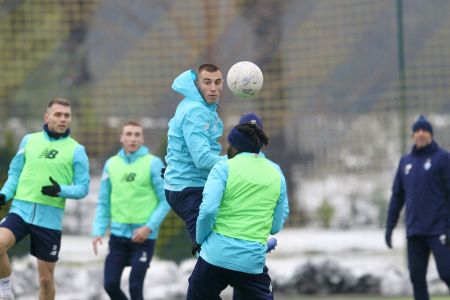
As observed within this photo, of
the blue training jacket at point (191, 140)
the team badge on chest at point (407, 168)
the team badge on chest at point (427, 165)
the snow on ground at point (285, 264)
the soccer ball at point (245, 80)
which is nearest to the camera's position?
the blue training jacket at point (191, 140)

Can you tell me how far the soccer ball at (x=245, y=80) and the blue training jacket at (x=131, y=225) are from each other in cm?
249

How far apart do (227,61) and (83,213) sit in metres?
2.60

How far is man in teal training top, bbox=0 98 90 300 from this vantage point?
981 cm

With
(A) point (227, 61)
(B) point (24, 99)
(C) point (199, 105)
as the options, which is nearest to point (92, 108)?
(B) point (24, 99)

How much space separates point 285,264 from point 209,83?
20.9ft

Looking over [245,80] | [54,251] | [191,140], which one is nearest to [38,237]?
[54,251]

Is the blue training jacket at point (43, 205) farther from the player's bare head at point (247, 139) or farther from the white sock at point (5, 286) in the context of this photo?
the player's bare head at point (247, 139)

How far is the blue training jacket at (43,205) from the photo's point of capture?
32.2 ft

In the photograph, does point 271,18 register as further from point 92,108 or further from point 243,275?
point 243,275

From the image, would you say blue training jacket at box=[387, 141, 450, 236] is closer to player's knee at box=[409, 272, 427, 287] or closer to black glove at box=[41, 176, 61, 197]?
player's knee at box=[409, 272, 427, 287]

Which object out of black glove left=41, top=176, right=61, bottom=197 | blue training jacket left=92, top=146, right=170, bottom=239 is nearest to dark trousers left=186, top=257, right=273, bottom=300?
black glove left=41, top=176, right=61, bottom=197

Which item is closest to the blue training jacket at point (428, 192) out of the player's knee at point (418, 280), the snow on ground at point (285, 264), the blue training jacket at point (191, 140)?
the player's knee at point (418, 280)

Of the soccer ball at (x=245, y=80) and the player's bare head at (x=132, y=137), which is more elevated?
the soccer ball at (x=245, y=80)

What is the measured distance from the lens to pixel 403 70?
13898 millimetres
